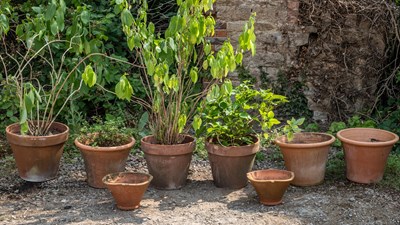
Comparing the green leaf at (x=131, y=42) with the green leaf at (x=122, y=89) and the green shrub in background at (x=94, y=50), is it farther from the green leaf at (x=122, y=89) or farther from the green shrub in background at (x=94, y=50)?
the green shrub in background at (x=94, y=50)

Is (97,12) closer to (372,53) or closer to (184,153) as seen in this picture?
(184,153)

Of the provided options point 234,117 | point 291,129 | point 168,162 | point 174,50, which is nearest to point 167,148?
point 168,162

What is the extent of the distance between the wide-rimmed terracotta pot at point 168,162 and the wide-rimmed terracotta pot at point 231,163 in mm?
207

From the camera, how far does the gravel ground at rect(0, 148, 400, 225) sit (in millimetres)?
4586

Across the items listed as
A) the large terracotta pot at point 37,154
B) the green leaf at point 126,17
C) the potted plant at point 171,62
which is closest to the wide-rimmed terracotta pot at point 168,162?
the potted plant at point 171,62

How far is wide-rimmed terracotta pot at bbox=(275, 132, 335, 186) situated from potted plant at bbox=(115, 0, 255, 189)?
0.79m

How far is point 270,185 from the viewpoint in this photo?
473 centimetres

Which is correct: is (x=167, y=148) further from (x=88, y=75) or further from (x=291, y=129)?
(x=291, y=129)

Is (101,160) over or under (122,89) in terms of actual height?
under

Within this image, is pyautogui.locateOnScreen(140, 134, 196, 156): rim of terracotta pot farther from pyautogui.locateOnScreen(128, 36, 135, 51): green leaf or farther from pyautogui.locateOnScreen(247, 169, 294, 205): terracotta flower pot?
pyautogui.locateOnScreen(128, 36, 135, 51): green leaf

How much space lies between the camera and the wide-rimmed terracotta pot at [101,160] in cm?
506

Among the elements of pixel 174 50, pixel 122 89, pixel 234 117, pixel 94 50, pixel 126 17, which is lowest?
pixel 234 117

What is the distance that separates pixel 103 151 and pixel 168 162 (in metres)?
0.52

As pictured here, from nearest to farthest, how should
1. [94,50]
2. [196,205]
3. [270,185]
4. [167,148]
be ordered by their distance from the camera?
[270,185], [196,205], [167,148], [94,50]
